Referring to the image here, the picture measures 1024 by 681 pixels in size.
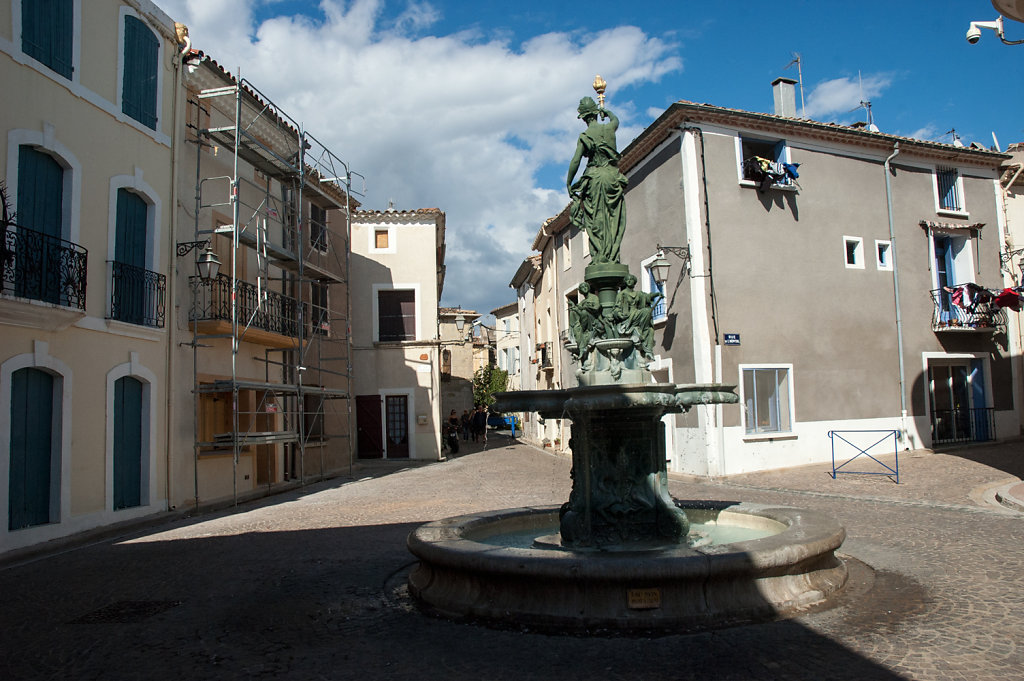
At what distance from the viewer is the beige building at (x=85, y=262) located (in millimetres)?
9953

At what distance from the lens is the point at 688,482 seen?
1631 cm

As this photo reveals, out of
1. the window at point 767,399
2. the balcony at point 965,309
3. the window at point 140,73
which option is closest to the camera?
the window at point 140,73

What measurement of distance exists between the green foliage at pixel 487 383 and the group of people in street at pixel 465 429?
9791 mm

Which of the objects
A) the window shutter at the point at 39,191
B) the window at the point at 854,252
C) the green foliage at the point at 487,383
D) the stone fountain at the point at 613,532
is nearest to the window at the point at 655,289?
the window at the point at 854,252

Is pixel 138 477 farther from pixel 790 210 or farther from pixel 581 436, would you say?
pixel 790 210

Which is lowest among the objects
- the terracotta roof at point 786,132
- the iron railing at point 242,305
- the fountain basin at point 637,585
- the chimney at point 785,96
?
the fountain basin at point 637,585

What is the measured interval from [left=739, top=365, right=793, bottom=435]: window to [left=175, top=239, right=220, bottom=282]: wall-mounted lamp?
11.4 m

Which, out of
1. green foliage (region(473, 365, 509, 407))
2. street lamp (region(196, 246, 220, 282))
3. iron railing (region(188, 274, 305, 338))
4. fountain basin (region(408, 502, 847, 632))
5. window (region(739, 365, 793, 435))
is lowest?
fountain basin (region(408, 502, 847, 632))

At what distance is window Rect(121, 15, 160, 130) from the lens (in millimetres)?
12586

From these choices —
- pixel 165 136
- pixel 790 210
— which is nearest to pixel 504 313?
pixel 790 210

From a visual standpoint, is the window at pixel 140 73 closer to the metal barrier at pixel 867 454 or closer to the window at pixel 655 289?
the window at pixel 655 289

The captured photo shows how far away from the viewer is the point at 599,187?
718 cm

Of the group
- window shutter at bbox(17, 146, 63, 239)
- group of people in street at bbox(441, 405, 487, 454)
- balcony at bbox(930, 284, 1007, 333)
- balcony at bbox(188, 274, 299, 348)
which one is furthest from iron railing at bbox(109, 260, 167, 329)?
balcony at bbox(930, 284, 1007, 333)

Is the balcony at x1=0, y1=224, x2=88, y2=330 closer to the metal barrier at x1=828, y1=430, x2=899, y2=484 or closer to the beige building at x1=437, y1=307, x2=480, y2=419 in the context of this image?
the metal barrier at x1=828, y1=430, x2=899, y2=484
